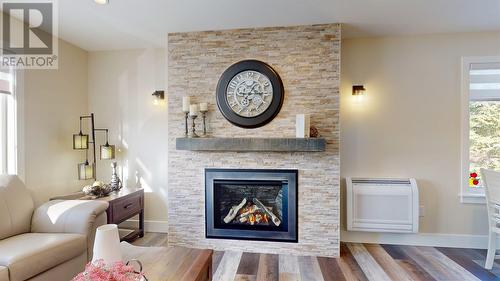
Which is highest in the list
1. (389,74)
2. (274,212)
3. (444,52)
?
(444,52)

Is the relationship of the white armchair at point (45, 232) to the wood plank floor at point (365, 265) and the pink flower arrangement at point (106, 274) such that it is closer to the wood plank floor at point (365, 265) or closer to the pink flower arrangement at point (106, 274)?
the pink flower arrangement at point (106, 274)

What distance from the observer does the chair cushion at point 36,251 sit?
5.55 ft

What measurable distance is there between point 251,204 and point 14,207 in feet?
7.06

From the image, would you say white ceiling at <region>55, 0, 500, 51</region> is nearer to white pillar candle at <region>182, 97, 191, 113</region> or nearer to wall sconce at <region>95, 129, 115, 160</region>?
white pillar candle at <region>182, 97, 191, 113</region>

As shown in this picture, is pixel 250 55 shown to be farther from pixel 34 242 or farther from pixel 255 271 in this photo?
pixel 34 242

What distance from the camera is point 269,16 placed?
275 cm

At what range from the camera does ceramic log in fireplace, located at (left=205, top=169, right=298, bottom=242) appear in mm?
2990

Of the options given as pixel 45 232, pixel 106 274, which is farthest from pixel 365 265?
pixel 45 232

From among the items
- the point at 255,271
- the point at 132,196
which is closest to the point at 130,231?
the point at 132,196

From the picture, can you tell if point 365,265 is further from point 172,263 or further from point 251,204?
point 172,263

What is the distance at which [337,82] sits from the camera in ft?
9.57

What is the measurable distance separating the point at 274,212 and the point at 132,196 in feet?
5.73

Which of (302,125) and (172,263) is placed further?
(302,125)

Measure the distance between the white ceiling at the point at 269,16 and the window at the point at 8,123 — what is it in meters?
0.81
